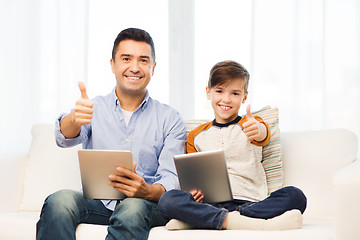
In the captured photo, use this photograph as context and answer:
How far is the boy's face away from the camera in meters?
2.04

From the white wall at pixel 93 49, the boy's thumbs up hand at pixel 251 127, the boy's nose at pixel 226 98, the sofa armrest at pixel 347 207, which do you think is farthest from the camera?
the white wall at pixel 93 49

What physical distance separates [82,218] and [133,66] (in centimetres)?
65

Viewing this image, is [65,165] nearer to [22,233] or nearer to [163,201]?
[22,233]

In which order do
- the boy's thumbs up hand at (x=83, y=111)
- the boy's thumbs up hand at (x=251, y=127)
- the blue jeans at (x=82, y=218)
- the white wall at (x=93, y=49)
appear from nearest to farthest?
1. the blue jeans at (x=82, y=218)
2. the boy's thumbs up hand at (x=83, y=111)
3. the boy's thumbs up hand at (x=251, y=127)
4. the white wall at (x=93, y=49)

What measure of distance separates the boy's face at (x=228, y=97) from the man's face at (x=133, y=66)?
30 centimetres

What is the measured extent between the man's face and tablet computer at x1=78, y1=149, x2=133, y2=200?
0.43m

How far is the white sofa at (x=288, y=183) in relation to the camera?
1.54m

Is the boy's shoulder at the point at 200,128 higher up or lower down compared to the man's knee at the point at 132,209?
higher up

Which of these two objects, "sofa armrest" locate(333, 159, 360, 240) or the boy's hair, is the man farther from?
"sofa armrest" locate(333, 159, 360, 240)

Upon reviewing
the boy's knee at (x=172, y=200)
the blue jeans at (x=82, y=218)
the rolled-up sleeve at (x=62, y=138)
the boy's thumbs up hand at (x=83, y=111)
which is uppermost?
the boy's thumbs up hand at (x=83, y=111)

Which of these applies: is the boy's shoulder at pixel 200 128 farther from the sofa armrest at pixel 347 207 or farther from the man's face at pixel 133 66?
the sofa armrest at pixel 347 207

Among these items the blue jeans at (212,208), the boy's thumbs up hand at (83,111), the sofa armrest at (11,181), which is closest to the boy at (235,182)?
the blue jeans at (212,208)

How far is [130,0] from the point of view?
3170mm

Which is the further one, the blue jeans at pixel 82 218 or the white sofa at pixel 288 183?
the blue jeans at pixel 82 218
